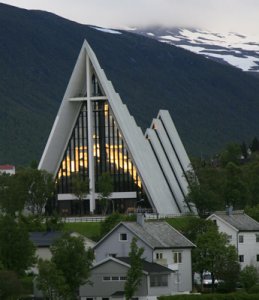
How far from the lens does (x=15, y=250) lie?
8062 cm

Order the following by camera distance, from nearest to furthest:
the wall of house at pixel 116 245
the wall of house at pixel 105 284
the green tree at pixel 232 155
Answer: the wall of house at pixel 105 284, the wall of house at pixel 116 245, the green tree at pixel 232 155

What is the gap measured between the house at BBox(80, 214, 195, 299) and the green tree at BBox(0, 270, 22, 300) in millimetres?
8156

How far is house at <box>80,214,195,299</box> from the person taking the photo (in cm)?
7912

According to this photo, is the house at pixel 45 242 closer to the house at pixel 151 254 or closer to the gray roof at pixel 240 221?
the house at pixel 151 254

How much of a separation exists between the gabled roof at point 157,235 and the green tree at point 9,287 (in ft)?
42.6

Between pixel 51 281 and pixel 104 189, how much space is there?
63115 millimetres

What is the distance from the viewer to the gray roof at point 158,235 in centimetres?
8369

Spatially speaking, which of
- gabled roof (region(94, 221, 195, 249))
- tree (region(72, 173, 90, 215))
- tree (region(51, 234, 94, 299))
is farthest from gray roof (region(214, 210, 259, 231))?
tree (region(72, 173, 90, 215))

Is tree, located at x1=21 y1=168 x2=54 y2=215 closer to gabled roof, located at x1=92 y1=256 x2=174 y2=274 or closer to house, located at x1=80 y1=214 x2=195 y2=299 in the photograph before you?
house, located at x1=80 y1=214 x2=195 y2=299

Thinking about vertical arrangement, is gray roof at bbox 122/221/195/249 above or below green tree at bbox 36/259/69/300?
above

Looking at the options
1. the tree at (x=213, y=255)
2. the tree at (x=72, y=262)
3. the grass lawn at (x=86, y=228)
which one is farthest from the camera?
the grass lawn at (x=86, y=228)

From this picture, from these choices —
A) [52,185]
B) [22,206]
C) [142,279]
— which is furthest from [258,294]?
[52,185]

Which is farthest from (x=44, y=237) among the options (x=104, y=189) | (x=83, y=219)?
(x=104, y=189)

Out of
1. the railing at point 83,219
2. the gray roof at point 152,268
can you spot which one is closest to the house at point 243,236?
the gray roof at point 152,268
